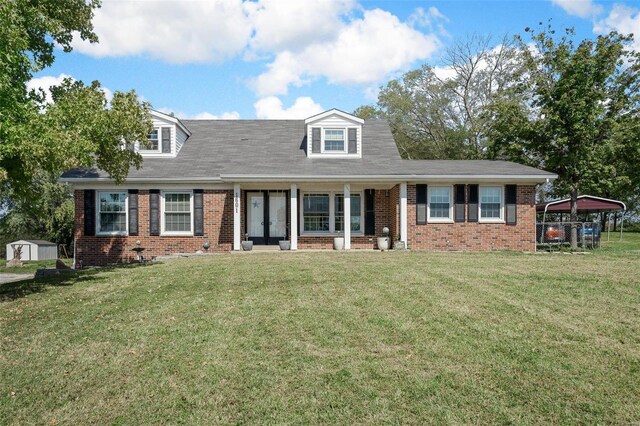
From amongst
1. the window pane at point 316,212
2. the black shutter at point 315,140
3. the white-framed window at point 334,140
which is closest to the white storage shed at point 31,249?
the window pane at point 316,212

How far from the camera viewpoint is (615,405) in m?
4.07

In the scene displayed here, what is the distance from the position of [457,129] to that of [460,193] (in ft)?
68.2

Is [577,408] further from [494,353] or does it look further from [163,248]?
[163,248]

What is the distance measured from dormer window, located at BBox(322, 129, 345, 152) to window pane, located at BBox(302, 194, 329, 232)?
1.99 meters

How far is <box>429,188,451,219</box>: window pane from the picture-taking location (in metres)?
17.2

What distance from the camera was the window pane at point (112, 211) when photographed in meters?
17.0

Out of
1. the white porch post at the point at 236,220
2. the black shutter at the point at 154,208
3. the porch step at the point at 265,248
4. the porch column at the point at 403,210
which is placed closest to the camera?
the white porch post at the point at 236,220

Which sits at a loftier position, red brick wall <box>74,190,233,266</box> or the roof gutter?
the roof gutter

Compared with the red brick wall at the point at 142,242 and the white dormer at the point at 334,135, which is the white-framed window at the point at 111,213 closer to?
the red brick wall at the point at 142,242

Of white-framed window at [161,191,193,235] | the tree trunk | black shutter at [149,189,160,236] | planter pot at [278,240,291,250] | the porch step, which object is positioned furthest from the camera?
the tree trunk

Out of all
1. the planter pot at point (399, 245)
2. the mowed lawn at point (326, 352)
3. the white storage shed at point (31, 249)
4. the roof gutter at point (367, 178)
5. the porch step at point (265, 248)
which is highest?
the roof gutter at point (367, 178)

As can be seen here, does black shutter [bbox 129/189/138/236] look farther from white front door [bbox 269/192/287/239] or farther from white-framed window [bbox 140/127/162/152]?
white front door [bbox 269/192/287/239]

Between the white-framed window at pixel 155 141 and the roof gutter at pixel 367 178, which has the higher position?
the white-framed window at pixel 155 141

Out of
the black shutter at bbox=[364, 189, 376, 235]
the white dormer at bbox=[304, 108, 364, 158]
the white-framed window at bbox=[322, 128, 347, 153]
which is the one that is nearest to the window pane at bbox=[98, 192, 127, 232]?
the white dormer at bbox=[304, 108, 364, 158]
